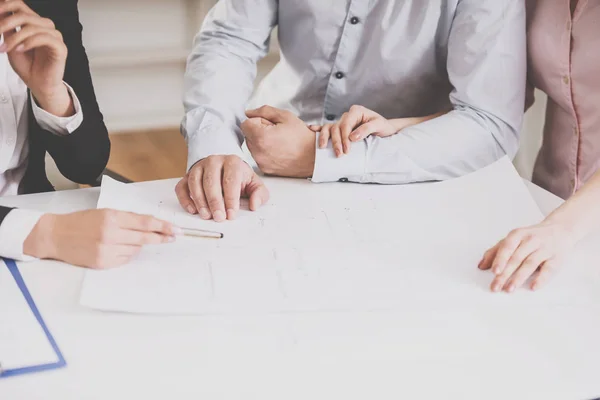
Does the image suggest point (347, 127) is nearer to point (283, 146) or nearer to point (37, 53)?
point (283, 146)

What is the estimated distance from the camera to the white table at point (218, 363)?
0.64 m

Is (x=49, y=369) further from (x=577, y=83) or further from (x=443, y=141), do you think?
(x=577, y=83)

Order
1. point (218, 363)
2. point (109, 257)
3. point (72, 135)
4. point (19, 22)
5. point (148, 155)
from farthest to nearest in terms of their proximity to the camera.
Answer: point (148, 155)
point (72, 135)
point (19, 22)
point (109, 257)
point (218, 363)

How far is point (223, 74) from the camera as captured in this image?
1.31 m

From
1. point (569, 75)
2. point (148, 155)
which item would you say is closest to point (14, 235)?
point (569, 75)

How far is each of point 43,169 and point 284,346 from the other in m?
0.74

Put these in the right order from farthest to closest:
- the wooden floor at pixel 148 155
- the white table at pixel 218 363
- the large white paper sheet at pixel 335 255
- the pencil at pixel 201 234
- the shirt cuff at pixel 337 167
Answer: the wooden floor at pixel 148 155, the shirt cuff at pixel 337 167, the pencil at pixel 201 234, the large white paper sheet at pixel 335 255, the white table at pixel 218 363

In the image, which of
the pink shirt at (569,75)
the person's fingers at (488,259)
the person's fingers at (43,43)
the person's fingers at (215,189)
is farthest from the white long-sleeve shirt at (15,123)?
the pink shirt at (569,75)

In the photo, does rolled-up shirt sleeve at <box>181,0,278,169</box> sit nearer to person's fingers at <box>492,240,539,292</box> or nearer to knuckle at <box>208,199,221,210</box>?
knuckle at <box>208,199,221,210</box>

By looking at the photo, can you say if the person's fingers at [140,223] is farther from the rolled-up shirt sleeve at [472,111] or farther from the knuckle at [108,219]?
the rolled-up shirt sleeve at [472,111]

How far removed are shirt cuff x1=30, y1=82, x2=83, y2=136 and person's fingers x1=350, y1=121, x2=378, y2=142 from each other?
0.46 meters

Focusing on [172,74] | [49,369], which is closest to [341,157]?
[49,369]

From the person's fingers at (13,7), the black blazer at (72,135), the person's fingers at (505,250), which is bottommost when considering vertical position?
the black blazer at (72,135)

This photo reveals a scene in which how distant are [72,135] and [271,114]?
1.10 ft
